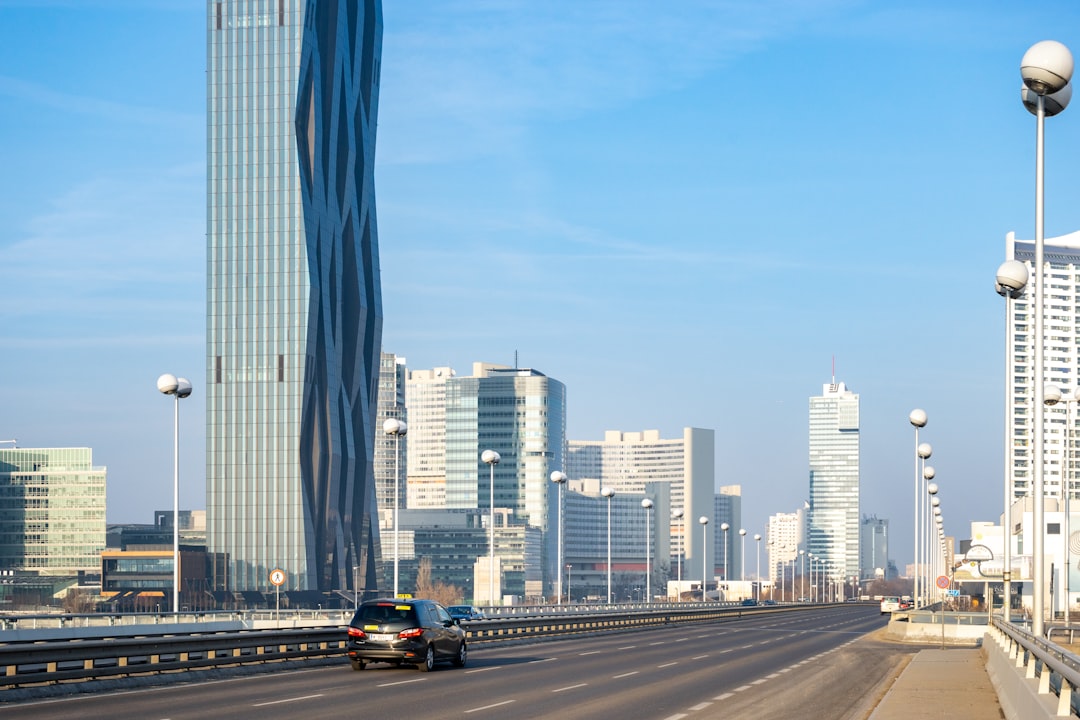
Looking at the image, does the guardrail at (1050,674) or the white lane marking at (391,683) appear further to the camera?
the white lane marking at (391,683)

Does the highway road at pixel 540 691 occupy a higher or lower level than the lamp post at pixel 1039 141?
lower

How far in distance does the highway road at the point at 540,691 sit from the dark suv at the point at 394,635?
0.44 metres

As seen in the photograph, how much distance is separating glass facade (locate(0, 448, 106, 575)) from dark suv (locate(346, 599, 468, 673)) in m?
164

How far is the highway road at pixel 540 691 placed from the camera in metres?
24.0

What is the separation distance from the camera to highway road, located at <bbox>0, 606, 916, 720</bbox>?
2402cm

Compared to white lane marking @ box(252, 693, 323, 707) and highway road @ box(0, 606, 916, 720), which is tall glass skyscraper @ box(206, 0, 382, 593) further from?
white lane marking @ box(252, 693, 323, 707)

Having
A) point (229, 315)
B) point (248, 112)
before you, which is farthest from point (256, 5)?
point (229, 315)

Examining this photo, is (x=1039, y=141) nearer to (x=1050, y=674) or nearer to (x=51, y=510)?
(x=1050, y=674)

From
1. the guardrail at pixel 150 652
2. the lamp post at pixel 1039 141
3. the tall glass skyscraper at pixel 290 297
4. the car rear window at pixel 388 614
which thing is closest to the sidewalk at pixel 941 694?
the lamp post at pixel 1039 141

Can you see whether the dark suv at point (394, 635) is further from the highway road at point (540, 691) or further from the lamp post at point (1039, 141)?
the lamp post at point (1039, 141)

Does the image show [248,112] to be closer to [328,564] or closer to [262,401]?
[262,401]

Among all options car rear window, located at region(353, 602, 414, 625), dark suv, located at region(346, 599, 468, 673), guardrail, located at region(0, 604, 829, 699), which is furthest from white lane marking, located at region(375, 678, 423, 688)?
guardrail, located at region(0, 604, 829, 699)

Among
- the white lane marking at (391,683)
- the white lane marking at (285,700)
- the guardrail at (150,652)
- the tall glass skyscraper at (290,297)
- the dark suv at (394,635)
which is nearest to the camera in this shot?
the white lane marking at (285,700)

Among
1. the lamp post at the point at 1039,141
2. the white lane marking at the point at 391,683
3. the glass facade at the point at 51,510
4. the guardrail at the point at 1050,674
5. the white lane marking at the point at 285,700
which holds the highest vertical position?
the lamp post at the point at 1039,141
